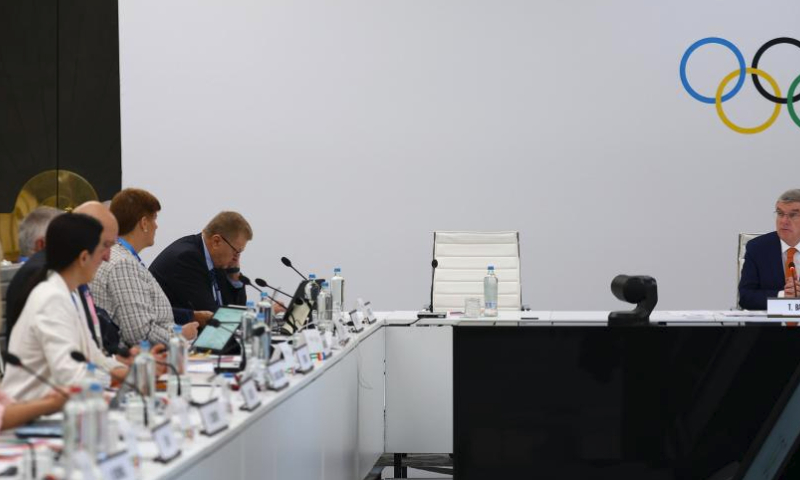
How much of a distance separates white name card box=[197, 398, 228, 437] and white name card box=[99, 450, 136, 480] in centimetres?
41

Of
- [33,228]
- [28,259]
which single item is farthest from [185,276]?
[28,259]

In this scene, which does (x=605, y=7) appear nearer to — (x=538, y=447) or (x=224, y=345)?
(x=224, y=345)

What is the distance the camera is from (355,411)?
3861mm

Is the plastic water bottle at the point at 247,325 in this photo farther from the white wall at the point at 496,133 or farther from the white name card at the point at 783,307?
the white wall at the point at 496,133

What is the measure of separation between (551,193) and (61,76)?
129 inches

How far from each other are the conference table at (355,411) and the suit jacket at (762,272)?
0.24 meters

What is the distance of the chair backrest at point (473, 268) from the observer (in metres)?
5.35

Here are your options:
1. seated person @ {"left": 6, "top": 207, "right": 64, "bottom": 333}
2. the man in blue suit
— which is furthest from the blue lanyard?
the man in blue suit

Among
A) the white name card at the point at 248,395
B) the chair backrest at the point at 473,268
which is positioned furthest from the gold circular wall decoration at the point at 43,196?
the white name card at the point at 248,395

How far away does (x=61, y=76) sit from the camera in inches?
241

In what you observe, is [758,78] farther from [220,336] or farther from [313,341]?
[220,336]

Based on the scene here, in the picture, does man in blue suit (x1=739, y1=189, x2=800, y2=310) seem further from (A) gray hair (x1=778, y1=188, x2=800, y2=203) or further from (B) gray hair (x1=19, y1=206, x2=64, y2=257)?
(B) gray hair (x1=19, y1=206, x2=64, y2=257)

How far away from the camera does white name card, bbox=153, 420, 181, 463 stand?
5.71 feet

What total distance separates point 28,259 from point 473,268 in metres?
2.99
